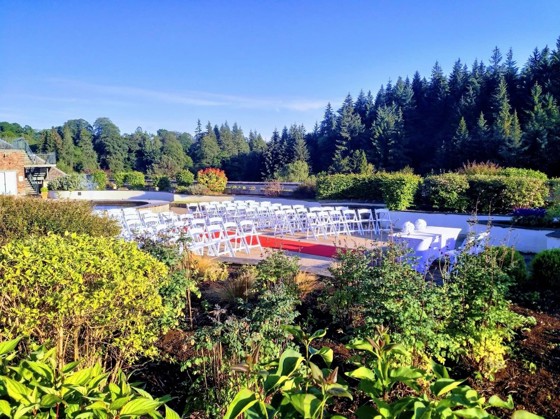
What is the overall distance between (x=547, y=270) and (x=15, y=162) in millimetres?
30863

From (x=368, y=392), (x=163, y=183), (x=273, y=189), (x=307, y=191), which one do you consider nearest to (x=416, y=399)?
(x=368, y=392)

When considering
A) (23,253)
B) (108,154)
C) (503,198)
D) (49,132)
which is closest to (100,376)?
(23,253)

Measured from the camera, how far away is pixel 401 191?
1581cm

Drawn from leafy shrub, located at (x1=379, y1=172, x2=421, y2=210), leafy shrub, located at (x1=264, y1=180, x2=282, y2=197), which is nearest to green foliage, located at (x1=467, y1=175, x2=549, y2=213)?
leafy shrub, located at (x1=379, y1=172, x2=421, y2=210)

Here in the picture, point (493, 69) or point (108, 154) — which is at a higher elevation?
point (493, 69)

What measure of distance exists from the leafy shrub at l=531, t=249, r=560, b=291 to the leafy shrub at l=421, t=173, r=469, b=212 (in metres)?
9.23

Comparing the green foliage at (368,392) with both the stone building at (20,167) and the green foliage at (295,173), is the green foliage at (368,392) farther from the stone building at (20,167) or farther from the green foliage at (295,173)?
the green foliage at (295,173)

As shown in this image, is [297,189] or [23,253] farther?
[297,189]

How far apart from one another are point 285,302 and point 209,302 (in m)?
1.74

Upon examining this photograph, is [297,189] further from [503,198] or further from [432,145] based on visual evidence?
[432,145]

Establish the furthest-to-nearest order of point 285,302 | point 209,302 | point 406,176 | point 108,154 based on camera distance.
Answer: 1. point 108,154
2. point 406,176
3. point 209,302
4. point 285,302

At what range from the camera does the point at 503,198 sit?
1454 cm

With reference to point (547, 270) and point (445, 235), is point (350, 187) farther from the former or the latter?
point (547, 270)

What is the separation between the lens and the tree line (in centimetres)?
3541
